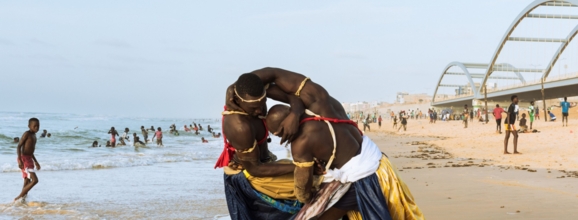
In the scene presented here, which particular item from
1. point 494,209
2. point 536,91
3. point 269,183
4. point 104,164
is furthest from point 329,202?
point 536,91

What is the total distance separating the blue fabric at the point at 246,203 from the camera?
13.3 feet

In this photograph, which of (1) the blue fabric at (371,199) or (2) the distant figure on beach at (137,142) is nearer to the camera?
(1) the blue fabric at (371,199)

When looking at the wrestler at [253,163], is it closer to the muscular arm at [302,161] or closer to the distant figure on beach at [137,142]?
the muscular arm at [302,161]

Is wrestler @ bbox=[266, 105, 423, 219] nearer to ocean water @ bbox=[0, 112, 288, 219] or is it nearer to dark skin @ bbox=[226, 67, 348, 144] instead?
dark skin @ bbox=[226, 67, 348, 144]

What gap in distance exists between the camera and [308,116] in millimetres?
3676

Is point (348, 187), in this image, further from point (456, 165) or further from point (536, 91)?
point (536, 91)

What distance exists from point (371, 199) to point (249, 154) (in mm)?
850

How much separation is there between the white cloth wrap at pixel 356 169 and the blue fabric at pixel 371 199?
47 millimetres

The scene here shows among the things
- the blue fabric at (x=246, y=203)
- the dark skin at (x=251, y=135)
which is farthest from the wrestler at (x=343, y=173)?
the blue fabric at (x=246, y=203)

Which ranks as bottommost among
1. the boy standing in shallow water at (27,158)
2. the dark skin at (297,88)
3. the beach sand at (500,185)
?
the beach sand at (500,185)

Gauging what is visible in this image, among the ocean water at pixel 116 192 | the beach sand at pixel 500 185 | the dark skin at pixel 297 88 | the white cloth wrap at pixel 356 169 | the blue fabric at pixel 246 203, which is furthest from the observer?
the ocean water at pixel 116 192

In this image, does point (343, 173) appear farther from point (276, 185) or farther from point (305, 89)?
point (305, 89)

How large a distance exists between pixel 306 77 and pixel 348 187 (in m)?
0.78

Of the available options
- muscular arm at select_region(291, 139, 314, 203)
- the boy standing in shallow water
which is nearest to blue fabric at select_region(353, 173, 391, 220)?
muscular arm at select_region(291, 139, 314, 203)
